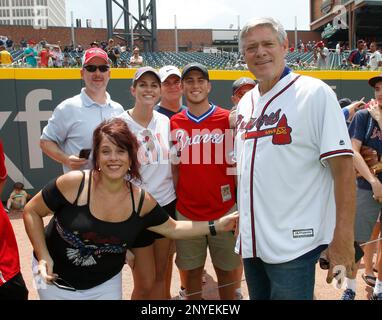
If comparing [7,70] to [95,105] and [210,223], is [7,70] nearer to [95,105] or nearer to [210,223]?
[95,105]

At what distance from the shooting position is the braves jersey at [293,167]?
5.88 feet

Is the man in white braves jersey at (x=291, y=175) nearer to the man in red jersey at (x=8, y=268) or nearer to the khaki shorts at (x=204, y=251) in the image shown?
the khaki shorts at (x=204, y=251)

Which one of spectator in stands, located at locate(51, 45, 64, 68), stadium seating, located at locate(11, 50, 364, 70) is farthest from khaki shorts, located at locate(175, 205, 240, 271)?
stadium seating, located at locate(11, 50, 364, 70)

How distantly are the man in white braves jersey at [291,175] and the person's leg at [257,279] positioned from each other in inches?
5.7

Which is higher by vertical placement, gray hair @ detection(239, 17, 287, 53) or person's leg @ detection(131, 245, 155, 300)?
gray hair @ detection(239, 17, 287, 53)

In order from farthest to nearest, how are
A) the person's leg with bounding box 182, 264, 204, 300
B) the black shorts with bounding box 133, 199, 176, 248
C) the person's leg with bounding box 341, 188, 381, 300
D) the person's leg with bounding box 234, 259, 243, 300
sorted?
the person's leg with bounding box 341, 188, 381, 300 → the person's leg with bounding box 234, 259, 243, 300 → the person's leg with bounding box 182, 264, 204, 300 → the black shorts with bounding box 133, 199, 176, 248

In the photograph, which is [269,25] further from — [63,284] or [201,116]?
[63,284]

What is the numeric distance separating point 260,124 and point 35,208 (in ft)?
4.74

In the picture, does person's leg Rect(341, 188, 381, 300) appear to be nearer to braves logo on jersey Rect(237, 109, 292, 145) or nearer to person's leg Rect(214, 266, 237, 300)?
person's leg Rect(214, 266, 237, 300)

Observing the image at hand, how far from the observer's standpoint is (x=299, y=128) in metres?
1.81

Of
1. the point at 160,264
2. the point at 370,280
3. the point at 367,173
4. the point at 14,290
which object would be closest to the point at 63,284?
the point at 14,290

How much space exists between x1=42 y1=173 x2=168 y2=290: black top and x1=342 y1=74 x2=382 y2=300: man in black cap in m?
2.03

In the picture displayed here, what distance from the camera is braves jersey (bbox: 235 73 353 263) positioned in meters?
1.79
